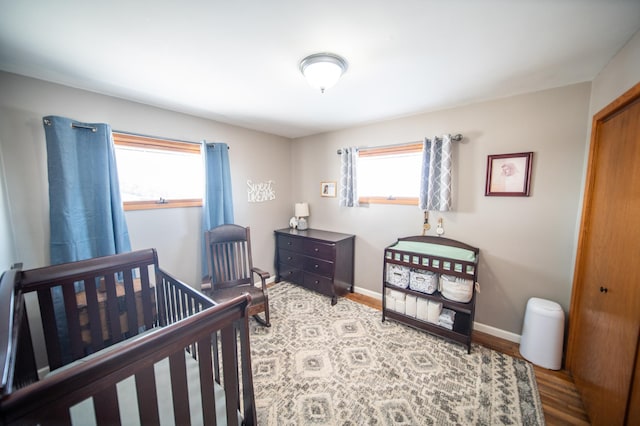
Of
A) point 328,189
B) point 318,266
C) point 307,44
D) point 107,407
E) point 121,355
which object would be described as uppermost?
point 307,44

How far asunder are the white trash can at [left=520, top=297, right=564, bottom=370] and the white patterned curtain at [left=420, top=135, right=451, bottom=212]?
43.9 inches

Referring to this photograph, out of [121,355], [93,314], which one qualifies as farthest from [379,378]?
[93,314]

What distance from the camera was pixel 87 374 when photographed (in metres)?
0.64

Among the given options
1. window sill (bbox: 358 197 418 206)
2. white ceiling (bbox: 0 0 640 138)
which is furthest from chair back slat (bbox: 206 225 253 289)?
window sill (bbox: 358 197 418 206)

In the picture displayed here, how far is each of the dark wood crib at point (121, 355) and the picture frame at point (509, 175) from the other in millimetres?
A: 2439

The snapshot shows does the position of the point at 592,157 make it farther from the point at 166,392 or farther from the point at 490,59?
the point at 166,392

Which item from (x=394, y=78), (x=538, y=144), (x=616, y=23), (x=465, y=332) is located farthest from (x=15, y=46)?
(x=465, y=332)

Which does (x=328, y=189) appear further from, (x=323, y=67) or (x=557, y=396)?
(x=557, y=396)

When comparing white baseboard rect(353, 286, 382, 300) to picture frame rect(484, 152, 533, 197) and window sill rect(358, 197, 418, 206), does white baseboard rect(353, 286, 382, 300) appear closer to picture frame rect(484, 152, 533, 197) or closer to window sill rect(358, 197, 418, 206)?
window sill rect(358, 197, 418, 206)

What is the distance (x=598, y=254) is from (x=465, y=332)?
1.20m

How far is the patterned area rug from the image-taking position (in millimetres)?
1513

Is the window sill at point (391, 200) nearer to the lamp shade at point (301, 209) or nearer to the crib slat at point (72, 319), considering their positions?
the lamp shade at point (301, 209)

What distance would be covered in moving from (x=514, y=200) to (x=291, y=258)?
2677mm

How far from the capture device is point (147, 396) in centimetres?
79
